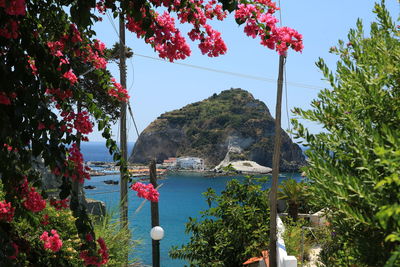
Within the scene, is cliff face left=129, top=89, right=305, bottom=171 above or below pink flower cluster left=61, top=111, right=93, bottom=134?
above

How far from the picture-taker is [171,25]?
337 centimetres

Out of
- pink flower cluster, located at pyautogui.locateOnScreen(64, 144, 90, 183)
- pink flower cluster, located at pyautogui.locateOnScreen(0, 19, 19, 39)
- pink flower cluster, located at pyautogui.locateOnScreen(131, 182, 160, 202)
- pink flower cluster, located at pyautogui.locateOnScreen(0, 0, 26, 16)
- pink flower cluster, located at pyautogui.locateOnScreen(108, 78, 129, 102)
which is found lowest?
pink flower cluster, located at pyautogui.locateOnScreen(131, 182, 160, 202)

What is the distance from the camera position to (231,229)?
22.9 feet

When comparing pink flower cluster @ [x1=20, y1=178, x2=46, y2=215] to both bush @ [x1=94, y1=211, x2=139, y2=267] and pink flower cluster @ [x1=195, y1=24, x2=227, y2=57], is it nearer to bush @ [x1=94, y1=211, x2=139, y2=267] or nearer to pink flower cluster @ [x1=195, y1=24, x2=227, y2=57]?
pink flower cluster @ [x1=195, y1=24, x2=227, y2=57]

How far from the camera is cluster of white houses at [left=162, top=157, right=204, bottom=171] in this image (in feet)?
304

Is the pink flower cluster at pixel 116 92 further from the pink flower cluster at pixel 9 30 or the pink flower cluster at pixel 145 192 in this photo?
the pink flower cluster at pixel 9 30

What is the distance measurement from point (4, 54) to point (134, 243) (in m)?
4.74

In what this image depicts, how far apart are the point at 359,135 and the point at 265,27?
175cm

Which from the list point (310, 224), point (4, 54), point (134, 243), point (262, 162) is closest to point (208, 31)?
point (4, 54)

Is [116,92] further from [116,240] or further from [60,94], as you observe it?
[116,240]

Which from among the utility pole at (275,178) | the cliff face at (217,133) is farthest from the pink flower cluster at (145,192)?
the cliff face at (217,133)

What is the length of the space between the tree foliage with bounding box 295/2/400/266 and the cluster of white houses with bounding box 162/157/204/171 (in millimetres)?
89964

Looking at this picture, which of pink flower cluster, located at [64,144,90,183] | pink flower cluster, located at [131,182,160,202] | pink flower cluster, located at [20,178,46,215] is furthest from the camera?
pink flower cluster, located at [131,182,160,202]

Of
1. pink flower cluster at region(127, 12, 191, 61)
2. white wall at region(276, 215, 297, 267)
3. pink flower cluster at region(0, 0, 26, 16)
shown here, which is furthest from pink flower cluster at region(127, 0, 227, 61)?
white wall at region(276, 215, 297, 267)
